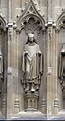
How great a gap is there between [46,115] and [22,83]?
1019 mm

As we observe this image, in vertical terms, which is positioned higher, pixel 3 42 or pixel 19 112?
pixel 3 42

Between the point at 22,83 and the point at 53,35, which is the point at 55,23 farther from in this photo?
the point at 22,83

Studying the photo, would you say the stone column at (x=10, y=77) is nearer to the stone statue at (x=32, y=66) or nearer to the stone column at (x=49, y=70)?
the stone statue at (x=32, y=66)

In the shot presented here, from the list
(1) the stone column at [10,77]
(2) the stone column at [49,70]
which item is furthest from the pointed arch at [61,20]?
(1) the stone column at [10,77]

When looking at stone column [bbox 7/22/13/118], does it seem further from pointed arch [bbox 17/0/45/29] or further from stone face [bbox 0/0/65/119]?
pointed arch [bbox 17/0/45/29]

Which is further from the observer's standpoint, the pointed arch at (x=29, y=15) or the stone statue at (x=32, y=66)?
the pointed arch at (x=29, y=15)

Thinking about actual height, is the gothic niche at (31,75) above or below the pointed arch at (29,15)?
below

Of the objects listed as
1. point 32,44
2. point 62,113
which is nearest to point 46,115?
point 62,113

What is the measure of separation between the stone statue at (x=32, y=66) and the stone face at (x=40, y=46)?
12 cm

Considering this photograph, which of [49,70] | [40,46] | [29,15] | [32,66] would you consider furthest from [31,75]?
[29,15]

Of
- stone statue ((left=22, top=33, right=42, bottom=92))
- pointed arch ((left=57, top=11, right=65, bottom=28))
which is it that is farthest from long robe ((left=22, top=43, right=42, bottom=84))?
pointed arch ((left=57, top=11, right=65, bottom=28))

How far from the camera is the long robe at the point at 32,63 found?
19.3 meters

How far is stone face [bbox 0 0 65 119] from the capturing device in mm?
19266

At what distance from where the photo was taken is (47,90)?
19.2m
